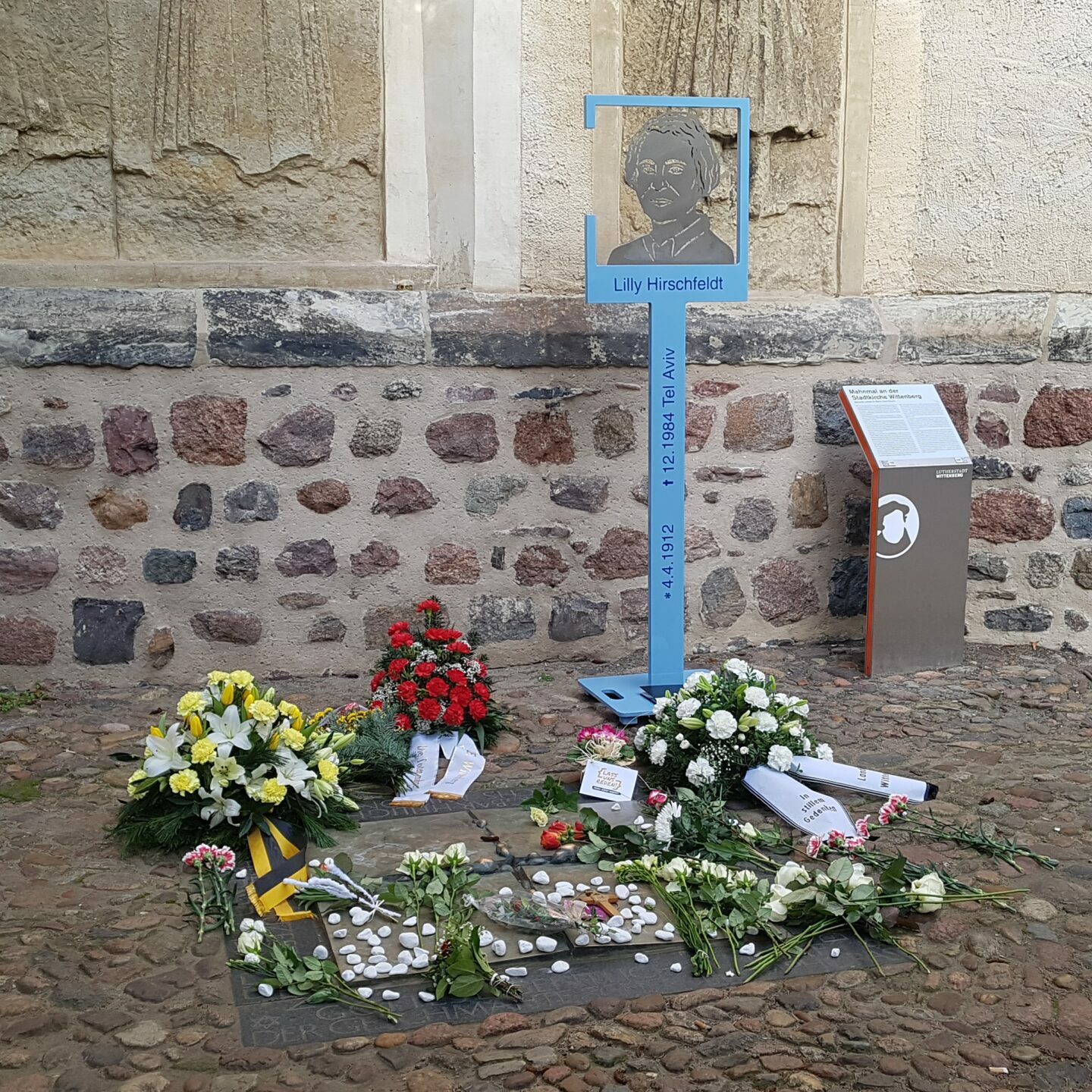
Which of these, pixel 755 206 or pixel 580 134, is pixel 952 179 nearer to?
pixel 755 206

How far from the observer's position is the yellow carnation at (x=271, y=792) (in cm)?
325

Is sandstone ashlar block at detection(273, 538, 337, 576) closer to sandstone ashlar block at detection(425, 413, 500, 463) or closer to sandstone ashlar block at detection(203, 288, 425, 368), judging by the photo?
sandstone ashlar block at detection(425, 413, 500, 463)

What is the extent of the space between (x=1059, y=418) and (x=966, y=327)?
0.53 metres

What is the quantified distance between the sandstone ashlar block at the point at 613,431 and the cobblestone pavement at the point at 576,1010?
5.83ft

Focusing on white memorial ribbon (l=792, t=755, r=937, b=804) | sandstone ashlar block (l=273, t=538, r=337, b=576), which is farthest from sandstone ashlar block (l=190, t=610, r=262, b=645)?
white memorial ribbon (l=792, t=755, r=937, b=804)

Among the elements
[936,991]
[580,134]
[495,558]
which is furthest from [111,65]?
[936,991]

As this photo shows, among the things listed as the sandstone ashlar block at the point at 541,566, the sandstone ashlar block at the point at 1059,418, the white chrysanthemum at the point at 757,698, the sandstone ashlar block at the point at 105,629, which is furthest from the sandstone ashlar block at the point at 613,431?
the sandstone ashlar block at the point at 105,629

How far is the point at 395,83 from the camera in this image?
4629mm

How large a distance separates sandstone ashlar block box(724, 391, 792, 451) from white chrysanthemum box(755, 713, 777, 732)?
158cm

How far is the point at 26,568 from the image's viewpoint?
4.46m

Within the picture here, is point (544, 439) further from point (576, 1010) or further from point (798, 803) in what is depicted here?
point (576, 1010)

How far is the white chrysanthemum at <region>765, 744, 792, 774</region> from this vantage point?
364 cm

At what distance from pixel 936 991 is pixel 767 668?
232 centimetres

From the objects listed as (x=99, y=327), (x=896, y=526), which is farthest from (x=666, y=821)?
(x=99, y=327)
